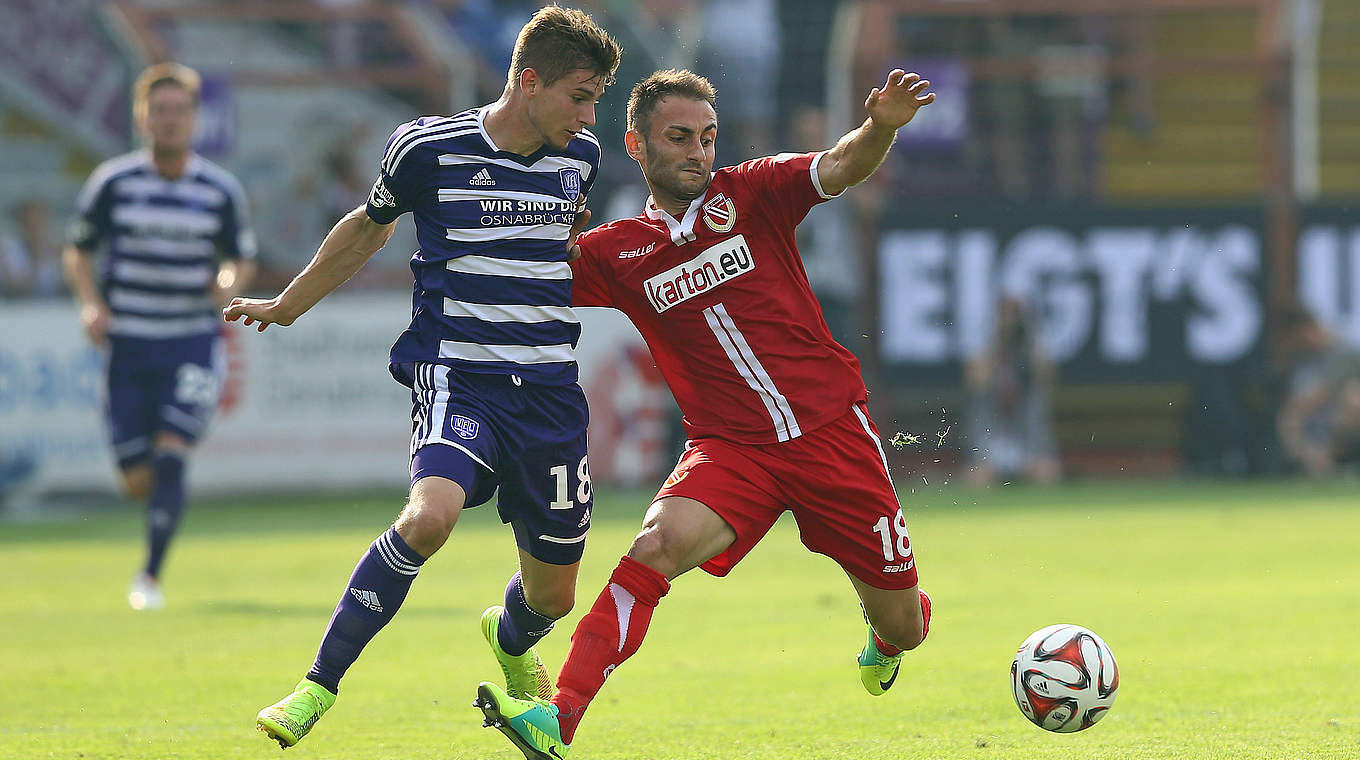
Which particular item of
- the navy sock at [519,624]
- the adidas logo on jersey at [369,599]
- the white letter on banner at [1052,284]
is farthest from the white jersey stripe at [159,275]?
the white letter on banner at [1052,284]

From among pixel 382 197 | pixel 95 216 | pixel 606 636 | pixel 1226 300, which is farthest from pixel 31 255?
pixel 606 636

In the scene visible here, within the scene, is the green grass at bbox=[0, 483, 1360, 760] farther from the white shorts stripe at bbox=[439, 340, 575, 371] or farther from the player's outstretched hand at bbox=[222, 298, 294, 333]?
the player's outstretched hand at bbox=[222, 298, 294, 333]

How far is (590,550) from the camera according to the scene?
11.8m

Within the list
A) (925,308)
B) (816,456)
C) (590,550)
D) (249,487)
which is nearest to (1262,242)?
(925,308)

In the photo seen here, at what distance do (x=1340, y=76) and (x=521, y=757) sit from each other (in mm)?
18343

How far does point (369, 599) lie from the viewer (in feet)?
16.6

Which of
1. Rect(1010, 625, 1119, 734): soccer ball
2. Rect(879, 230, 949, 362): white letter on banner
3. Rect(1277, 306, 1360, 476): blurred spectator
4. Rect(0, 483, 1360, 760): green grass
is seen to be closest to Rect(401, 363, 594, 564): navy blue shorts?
Rect(0, 483, 1360, 760): green grass

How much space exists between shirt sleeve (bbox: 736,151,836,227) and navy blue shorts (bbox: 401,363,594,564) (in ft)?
2.80

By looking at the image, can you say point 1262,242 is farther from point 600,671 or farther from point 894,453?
point 600,671

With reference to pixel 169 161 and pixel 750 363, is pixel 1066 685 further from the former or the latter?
pixel 169 161

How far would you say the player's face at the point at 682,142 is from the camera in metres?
5.39

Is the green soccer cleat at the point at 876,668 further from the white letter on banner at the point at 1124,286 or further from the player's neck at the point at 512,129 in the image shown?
the white letter on banner at the point at 1124,286

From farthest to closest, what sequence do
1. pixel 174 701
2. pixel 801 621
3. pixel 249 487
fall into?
pixel 249 487
pixel 801 621
pixel 174 701

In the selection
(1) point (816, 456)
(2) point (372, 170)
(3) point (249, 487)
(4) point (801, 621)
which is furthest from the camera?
(2) point (372, 170)
